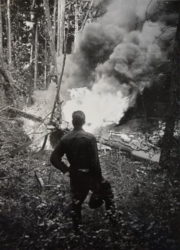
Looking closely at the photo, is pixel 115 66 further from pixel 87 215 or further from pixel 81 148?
pixel 81 148

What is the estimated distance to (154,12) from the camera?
1644cm

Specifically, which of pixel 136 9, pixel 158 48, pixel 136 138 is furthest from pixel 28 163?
pixel 136 9

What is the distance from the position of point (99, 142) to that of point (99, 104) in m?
3.33

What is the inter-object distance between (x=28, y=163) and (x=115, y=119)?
215 inches

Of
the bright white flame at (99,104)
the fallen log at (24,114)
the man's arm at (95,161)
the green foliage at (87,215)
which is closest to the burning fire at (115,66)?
the bright white flame at (99,104)

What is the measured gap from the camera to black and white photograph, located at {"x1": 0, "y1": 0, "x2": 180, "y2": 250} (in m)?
4.93

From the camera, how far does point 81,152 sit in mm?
4898

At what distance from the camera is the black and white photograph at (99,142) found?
194 inches

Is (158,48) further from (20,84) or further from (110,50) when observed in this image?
(20,84)

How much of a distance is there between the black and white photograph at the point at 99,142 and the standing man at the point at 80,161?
15 millimetres

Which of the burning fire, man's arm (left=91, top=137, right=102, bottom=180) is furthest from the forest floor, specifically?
the burning fire

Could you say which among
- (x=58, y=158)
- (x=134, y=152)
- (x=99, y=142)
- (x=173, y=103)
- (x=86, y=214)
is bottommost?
(x=134, y=152)

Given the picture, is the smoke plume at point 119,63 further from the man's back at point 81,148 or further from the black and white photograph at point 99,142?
the man's back at point 81,148

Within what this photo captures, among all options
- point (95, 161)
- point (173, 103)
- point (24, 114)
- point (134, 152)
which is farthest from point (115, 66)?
point (95, 161)
